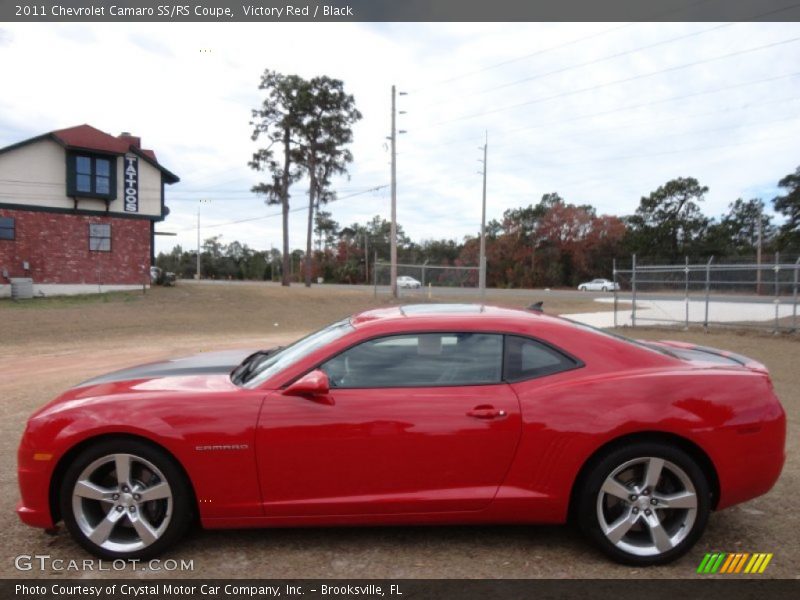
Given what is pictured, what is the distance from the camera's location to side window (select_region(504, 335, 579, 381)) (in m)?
3.45

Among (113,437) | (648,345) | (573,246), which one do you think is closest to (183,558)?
(113,437)

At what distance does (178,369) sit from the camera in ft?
12.9

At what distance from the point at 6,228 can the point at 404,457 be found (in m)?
28.0

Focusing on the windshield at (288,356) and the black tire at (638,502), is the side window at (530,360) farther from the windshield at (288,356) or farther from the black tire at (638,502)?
the windshield at (288,356)

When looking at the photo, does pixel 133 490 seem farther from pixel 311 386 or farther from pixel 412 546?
pixel 412 546

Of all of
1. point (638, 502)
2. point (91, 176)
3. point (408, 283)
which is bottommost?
point (638, 502)

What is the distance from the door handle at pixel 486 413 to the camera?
329 cm

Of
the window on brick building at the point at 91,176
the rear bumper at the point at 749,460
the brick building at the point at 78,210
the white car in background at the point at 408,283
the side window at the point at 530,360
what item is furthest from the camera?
the white car in background at the point at 408,283

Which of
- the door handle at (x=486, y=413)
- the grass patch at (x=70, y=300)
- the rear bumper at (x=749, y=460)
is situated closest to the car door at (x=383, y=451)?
the door handle at (x=486, y=413)

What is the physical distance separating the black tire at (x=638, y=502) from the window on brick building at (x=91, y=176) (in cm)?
2816

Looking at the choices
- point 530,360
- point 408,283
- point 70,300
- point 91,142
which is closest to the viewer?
point 530,360

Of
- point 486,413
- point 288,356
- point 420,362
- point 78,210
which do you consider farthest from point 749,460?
Answer: point 78,210

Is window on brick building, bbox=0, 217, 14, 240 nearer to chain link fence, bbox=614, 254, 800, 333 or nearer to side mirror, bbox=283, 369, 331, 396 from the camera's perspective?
chain link fence, bbox=614, 254, 800, 333

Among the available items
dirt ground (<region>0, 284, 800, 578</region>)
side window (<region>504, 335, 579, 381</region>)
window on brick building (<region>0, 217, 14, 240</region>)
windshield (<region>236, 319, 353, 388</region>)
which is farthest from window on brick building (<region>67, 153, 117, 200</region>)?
side window (<region>504, 335, 579, 381</region>)
